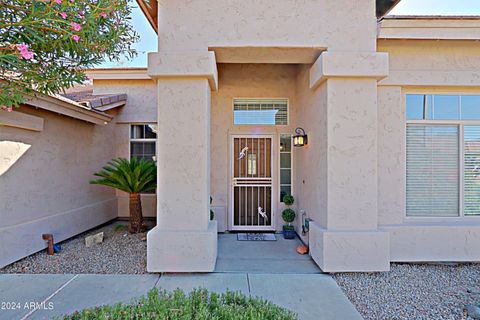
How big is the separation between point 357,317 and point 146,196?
748 centimetres

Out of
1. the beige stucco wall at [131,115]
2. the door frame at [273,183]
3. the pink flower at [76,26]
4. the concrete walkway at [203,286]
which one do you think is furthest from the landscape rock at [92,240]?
the pink flower at [76,26]

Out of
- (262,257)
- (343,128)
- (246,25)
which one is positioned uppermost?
(246,25)

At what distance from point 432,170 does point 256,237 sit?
4254 mm

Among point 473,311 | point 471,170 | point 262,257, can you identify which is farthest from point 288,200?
point 473,311

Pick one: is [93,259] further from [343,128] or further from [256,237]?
[343,128]

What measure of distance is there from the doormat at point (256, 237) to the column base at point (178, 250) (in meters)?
2.15

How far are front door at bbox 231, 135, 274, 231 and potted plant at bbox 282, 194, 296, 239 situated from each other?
1.66ft

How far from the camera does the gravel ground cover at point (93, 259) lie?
527 centimetres

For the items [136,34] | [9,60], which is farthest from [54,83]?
[136,34]

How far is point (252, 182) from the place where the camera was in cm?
764

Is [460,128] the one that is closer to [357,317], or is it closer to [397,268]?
[397,268]

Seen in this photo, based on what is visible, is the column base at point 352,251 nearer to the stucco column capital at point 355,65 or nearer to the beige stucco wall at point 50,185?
the stucco column capital at point 355,65

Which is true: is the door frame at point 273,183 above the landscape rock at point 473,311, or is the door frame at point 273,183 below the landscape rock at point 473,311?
above

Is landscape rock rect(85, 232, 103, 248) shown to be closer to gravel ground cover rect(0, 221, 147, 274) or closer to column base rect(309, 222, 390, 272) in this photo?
gravel ground cover rect(0, 221, 147, 274)
